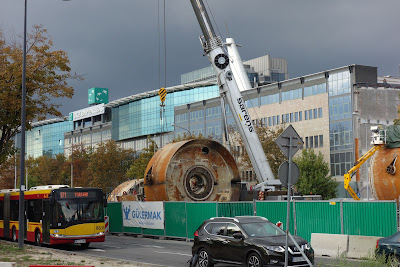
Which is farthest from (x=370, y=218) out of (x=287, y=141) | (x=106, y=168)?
(x=106, y=168)

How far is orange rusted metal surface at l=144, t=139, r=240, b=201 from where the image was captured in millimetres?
30125

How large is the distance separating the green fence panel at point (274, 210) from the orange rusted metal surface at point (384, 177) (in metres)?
7.95

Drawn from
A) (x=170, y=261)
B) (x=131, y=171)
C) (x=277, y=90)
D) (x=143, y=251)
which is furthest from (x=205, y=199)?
(x=277, y=90)

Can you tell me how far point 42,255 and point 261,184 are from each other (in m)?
13.3

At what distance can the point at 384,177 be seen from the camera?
2955 centimetres

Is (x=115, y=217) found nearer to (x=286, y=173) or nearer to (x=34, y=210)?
(x=34, y=210)

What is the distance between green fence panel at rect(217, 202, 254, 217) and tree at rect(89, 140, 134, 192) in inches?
2120

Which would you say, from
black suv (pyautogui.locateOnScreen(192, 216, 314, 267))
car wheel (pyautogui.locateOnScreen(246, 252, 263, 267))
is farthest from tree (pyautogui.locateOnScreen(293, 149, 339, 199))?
car wheel (pyautogui.locateOnScreen(246, 252, 263, 267))

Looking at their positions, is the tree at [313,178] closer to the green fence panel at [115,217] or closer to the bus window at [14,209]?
the green fence panel at [115,217]

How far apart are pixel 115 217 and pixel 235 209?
1091 cm

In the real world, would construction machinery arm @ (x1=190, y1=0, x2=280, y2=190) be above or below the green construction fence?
above

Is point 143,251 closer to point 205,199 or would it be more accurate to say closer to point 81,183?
point 205,199

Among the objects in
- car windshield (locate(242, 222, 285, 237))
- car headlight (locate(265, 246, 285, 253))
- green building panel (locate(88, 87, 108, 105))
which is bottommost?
car headlight (locate(265, 246, 285, 253))

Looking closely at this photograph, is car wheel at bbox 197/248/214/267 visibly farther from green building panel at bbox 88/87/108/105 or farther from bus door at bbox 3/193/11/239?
green building panel at bbox 88/87/108/105
